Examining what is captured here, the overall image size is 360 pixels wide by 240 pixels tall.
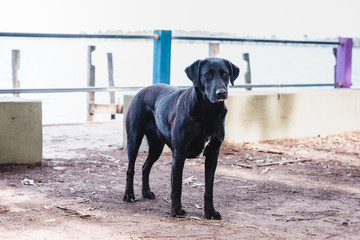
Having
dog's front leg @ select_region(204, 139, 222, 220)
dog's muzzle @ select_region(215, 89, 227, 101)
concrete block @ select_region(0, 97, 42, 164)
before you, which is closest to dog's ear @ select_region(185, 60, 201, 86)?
dog's muzzle @ select_region(215, 89, 227, 101)

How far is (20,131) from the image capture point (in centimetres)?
696

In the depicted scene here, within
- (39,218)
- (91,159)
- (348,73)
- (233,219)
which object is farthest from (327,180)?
(348,73)

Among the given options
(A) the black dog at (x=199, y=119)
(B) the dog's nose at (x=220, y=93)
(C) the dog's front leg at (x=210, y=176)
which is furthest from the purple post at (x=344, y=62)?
(B) the dog's nose at (x=220, y=93)

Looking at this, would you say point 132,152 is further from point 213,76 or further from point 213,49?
point 213,49

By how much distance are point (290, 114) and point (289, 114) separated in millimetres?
24

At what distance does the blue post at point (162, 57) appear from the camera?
8.26 metres

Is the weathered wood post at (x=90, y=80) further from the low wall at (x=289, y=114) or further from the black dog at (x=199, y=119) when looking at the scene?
the black dog at (x=199, y=119)

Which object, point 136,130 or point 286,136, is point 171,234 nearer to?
point 136,130

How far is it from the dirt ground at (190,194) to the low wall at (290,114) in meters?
0.23

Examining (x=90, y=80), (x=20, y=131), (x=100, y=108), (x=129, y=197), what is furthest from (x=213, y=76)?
(x=100, y=108)

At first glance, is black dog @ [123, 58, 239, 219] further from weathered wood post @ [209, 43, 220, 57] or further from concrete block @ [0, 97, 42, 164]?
weathered wood post @ [209, 43, 220, 57]

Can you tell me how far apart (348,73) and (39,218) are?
24.5 ft

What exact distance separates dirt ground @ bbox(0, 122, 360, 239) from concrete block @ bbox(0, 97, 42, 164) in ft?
0.49

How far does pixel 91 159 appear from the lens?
766 centimetres
